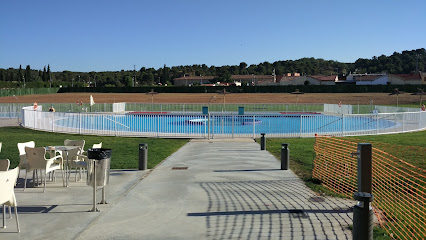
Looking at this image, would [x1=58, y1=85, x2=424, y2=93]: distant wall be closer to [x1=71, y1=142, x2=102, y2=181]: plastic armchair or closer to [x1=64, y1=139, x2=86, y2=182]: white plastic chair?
[x1=64, y1=139, x2=86, y2=182]: white plastic chair

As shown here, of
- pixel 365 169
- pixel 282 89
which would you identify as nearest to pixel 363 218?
pixel 365 169

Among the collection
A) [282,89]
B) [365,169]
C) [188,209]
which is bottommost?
[188,209]

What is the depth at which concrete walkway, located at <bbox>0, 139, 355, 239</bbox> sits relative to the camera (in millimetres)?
6445

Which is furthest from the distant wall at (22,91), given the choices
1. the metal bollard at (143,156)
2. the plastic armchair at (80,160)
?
the plastic armchair at (80,160)

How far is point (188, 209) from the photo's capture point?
25.6 ft

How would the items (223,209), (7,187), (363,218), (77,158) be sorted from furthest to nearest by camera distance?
1. (77,158)
2. (223,209)
3. (7,187)
4. (363,218)

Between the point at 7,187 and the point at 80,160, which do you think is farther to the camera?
the point at 80,160

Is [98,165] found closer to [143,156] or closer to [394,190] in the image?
[143,156]

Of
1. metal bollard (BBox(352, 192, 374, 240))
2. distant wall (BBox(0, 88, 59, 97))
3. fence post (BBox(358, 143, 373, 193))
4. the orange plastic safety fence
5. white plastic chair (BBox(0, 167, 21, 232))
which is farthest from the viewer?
distant wall (BBox(0, 88, 59, 97))

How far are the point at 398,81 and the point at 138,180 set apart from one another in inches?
4234

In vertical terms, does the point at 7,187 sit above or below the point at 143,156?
above

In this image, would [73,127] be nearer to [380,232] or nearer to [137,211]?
[137,211]

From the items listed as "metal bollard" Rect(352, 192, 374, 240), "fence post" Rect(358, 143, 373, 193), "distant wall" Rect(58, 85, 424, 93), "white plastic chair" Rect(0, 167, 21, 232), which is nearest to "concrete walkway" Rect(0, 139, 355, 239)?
"white plastic chair" Rect(0, 167, 21, 232)

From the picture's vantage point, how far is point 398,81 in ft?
347
